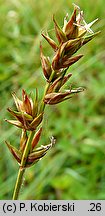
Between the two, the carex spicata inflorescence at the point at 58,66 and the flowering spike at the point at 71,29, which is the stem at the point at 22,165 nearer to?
the carex spicata inflorescence at the point at 58,66

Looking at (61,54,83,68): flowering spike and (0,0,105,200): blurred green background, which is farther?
(0,0,105,200): blurred green background

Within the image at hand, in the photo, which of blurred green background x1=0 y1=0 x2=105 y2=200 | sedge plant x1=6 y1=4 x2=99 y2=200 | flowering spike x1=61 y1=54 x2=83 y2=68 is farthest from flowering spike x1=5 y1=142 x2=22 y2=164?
blurred green background x1=0 y1=0 x2=105 y2=200

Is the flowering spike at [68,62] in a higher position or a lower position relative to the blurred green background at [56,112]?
higher

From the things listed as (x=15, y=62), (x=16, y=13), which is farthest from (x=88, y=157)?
(x=16, y=13)

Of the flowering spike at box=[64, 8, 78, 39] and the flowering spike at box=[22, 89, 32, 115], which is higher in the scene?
the flowering spike at box=[64, 8, 78, 39]

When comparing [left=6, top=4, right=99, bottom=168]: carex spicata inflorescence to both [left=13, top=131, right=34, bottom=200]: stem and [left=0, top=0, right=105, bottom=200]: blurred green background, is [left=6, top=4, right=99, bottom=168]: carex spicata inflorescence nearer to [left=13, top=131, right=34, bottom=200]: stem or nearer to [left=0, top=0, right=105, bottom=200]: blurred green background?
[left=13, top=131, right=34, bottom=200]: stem

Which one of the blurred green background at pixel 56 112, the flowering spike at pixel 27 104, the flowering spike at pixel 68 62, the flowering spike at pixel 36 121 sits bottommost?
the blurred green background at pixel 56 112

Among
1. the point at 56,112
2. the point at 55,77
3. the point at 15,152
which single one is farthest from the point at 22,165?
the point at 56,112

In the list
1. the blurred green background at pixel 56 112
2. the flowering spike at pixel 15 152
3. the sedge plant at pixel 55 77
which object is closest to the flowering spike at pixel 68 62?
the sedge plant at pixel 55 77
